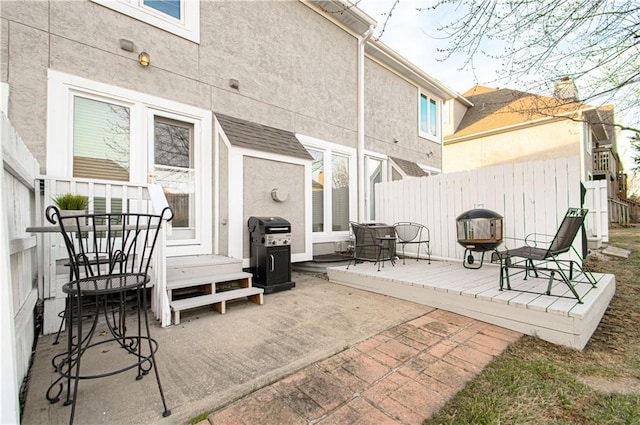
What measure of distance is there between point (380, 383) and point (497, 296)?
80.0 inches

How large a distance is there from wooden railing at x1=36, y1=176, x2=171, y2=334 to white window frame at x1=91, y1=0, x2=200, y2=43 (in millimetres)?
2611

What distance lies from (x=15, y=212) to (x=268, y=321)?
2.41 m

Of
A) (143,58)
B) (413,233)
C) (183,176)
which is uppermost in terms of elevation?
(143,58)

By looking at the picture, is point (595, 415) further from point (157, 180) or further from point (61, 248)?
point (157, 180)

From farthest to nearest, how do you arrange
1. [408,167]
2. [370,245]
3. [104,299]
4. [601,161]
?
[601,161] < [408,167] < [370,245] < [104,299]

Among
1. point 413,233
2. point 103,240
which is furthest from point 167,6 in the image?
point 413,233

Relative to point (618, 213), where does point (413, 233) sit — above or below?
below

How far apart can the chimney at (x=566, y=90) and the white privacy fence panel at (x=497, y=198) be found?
0.96 m

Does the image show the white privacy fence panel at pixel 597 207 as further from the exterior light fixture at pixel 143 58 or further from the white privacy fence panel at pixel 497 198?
the exterior light fixture at pixel 143 58

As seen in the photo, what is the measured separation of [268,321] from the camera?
3.23 metres

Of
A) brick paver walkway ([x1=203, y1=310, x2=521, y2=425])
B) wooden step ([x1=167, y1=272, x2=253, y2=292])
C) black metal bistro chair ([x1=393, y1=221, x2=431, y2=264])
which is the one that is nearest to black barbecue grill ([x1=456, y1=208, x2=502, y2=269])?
black metal bistro chair ([x1=393, y1=221, x2=431, y2=264])

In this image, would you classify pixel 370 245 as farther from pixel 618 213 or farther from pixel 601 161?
pixel 618 213

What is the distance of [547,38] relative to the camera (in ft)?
10.9

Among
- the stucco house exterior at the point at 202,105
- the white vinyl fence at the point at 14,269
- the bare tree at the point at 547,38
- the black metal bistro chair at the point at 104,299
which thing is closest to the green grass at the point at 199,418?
the black metal bistro chair at the point at 104,299
